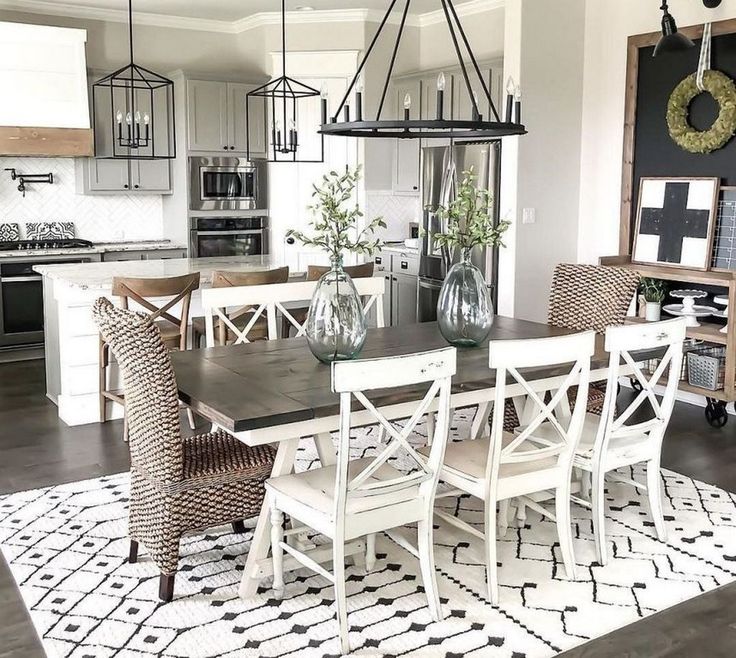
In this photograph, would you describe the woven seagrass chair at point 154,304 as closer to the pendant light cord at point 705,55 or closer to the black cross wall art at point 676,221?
the black cross wall art at point 676,221

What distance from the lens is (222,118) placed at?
7.93 m

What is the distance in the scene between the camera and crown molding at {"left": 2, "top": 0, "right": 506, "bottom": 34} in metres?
7.29

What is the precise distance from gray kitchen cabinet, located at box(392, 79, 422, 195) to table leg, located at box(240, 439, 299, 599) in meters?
4.95

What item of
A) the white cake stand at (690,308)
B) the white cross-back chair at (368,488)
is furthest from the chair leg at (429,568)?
the white cake stand at (690,308)

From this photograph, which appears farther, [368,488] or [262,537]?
[262,537]

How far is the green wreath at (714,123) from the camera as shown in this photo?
532 cm

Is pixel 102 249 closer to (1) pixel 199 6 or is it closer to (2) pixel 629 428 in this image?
(1) pixel 199 6

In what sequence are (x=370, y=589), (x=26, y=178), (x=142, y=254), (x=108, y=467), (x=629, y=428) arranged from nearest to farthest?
1. (x=370, y=589)
2. (x=629, y=428)
3. (x=108, y=467)
4. (x=26, y=178)
5. (x=142, y=254)

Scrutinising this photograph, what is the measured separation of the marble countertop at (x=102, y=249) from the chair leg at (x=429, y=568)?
205 inches

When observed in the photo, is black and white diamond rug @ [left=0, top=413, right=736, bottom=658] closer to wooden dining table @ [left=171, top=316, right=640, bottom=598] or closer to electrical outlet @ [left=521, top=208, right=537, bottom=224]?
wooden dining table @ [left=171, top=316, right=640, bottom=598]

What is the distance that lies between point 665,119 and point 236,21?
4298mm

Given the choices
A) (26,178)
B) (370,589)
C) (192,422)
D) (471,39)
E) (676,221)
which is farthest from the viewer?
(26,178)

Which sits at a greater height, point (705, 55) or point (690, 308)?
point (705, 55)

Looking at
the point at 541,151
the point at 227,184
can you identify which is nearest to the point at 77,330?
the point at 227,184
